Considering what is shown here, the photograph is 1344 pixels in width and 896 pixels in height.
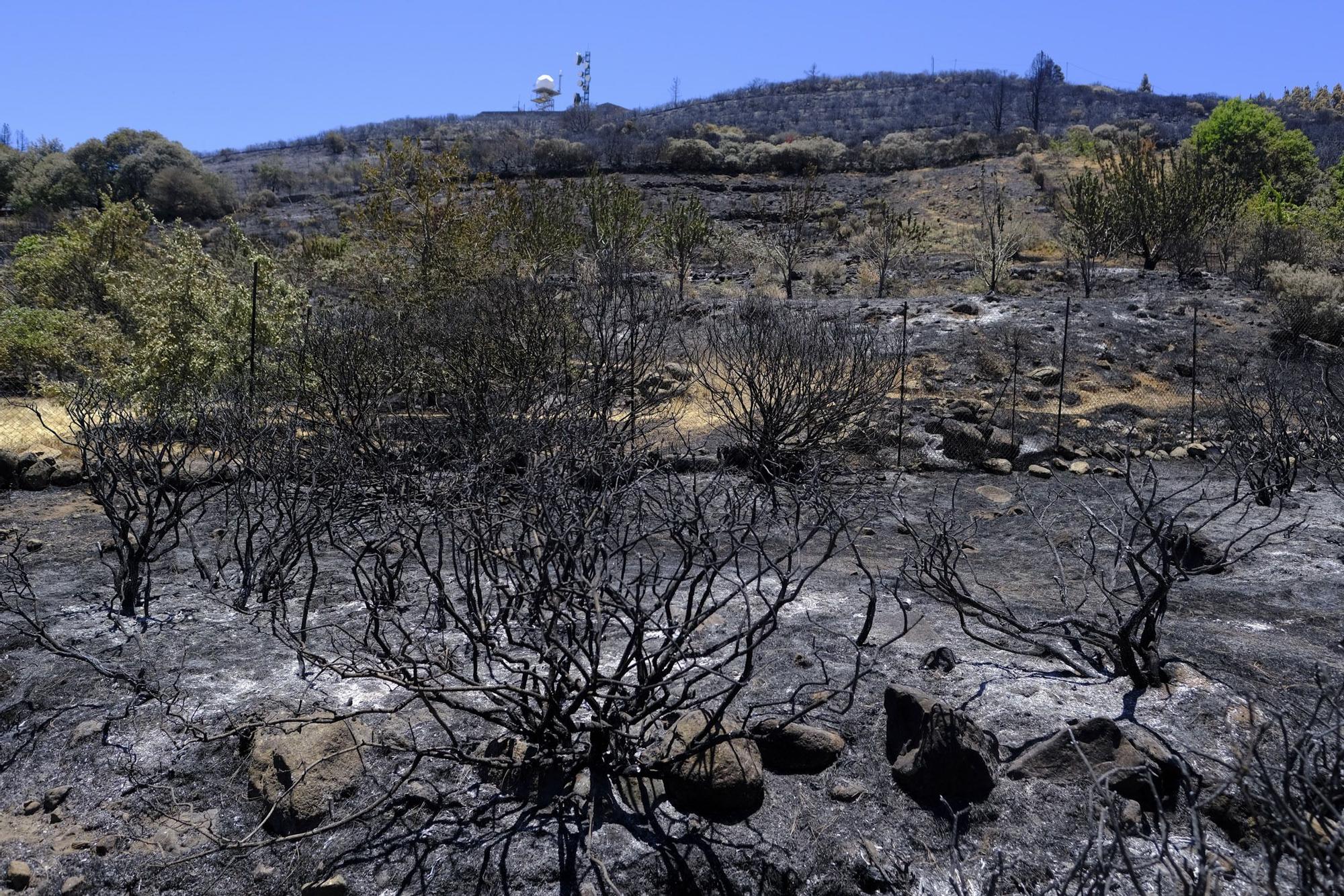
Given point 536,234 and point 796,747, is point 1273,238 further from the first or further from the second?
point 796,747

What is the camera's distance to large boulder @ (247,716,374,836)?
4355 mm

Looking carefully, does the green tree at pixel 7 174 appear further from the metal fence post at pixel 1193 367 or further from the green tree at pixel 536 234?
the metal fence post at pixel 1193 367

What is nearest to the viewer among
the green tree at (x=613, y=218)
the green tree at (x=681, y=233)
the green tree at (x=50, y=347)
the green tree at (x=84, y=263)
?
the green tree at (x=50, y=347)

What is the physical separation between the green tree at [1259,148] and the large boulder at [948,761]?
121 ft

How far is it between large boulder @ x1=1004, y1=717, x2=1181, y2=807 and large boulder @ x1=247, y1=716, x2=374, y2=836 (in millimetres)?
3334

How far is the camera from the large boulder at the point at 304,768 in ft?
14.3

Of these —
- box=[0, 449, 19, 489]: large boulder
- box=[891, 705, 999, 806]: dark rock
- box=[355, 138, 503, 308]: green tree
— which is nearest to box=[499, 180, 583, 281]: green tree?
box=[355, 138, 503, 308]: green tree

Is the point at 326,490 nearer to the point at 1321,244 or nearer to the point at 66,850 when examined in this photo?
the point at 66,850

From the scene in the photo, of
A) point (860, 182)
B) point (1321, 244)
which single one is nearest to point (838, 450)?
point (1321, 244)

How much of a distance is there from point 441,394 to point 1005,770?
8.90 m

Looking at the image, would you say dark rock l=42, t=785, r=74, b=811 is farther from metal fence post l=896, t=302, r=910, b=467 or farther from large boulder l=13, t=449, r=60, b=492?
metal fence post l=896, t=302, r=910, b=467

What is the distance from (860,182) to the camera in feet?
147

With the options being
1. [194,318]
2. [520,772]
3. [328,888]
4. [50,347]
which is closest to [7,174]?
[50,347]

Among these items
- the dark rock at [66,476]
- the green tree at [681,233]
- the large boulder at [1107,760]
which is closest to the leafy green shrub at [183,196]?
the green tree at [681,233]
